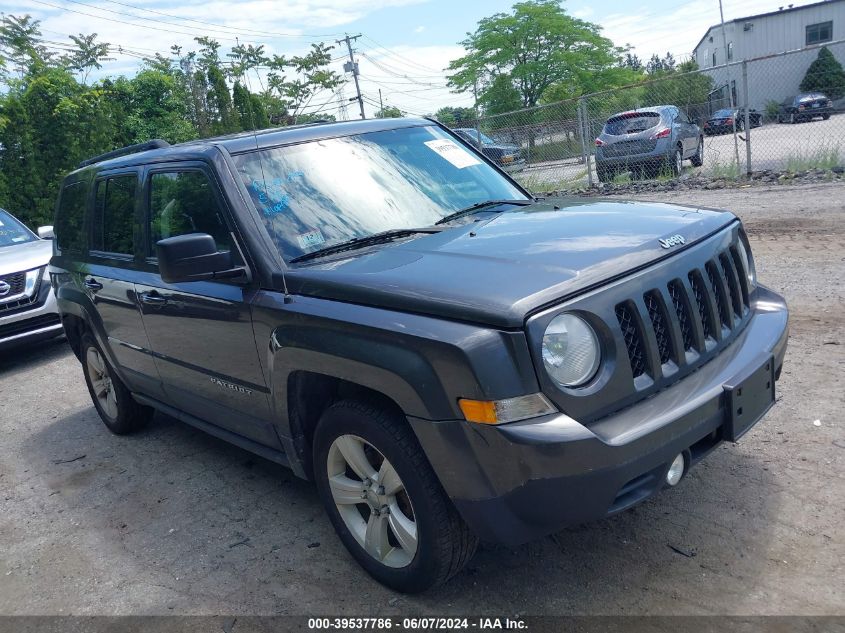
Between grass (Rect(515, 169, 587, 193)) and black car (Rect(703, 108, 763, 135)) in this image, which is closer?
black car (Rect(703, 108, 763, 135))

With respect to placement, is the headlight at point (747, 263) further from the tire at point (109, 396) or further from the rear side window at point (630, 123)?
the rear side window at point (630, 123)

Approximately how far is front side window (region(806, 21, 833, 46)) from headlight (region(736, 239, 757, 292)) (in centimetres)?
4693

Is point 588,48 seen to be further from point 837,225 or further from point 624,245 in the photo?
point 624,245

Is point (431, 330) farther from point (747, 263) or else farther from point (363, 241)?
point (747, 263)

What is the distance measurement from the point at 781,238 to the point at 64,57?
31.4 meters

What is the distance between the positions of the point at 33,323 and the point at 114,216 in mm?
3954

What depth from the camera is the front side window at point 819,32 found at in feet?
140

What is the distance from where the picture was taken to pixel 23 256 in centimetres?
813

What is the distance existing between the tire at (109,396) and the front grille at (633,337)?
372cm

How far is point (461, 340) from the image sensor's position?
237cm

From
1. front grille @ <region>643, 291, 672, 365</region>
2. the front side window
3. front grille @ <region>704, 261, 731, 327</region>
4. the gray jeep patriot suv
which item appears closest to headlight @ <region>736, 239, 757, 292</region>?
the gray jeep patriot suv

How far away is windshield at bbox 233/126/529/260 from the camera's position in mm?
3361

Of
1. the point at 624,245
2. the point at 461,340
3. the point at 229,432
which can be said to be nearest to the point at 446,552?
the point at 461,340

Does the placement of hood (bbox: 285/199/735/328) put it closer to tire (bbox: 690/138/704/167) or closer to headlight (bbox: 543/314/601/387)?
headlight (bbox: 543/314/601/387)
